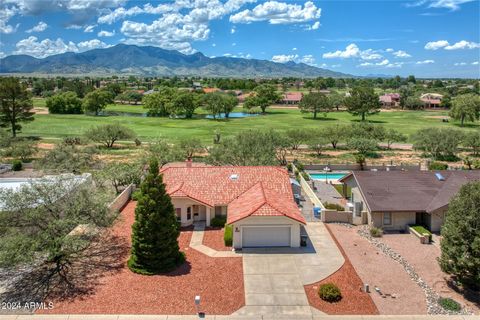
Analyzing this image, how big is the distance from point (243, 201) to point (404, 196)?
12.4m

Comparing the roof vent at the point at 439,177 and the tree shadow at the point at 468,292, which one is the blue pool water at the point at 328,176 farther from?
the tree shadow at the point at 468,292

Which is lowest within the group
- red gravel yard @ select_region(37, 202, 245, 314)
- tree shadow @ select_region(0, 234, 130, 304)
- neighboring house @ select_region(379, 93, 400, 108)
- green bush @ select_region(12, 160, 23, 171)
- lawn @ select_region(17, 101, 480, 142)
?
red gravel yard @ select_region(37, 202, 245, 314)

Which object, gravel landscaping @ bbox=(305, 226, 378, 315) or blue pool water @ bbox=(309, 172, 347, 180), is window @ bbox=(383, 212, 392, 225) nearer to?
gravel landscaping @ bbox=(305, 226, 378, 315)

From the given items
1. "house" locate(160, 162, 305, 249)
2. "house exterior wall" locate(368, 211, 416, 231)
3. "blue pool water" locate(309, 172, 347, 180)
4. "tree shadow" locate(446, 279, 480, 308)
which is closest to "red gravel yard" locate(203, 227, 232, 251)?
"house" locate(160, 162, 305, 249)

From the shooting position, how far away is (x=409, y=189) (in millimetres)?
31766

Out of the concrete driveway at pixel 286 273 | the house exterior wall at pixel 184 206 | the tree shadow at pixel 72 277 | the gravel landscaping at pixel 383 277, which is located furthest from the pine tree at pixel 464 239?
the tree shadow at pixel 72 277

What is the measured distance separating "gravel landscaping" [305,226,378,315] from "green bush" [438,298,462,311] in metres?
3.32

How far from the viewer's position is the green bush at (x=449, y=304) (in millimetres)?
19292

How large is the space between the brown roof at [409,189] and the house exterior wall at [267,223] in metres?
6.86

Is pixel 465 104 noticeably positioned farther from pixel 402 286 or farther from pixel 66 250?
pixel 66 250

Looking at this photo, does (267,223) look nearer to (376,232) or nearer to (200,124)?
(376,232)

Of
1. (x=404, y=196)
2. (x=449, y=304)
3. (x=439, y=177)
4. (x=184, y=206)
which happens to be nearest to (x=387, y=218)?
(x=404, y=196)

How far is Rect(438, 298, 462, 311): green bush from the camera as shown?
19.3m

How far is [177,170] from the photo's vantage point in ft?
110
